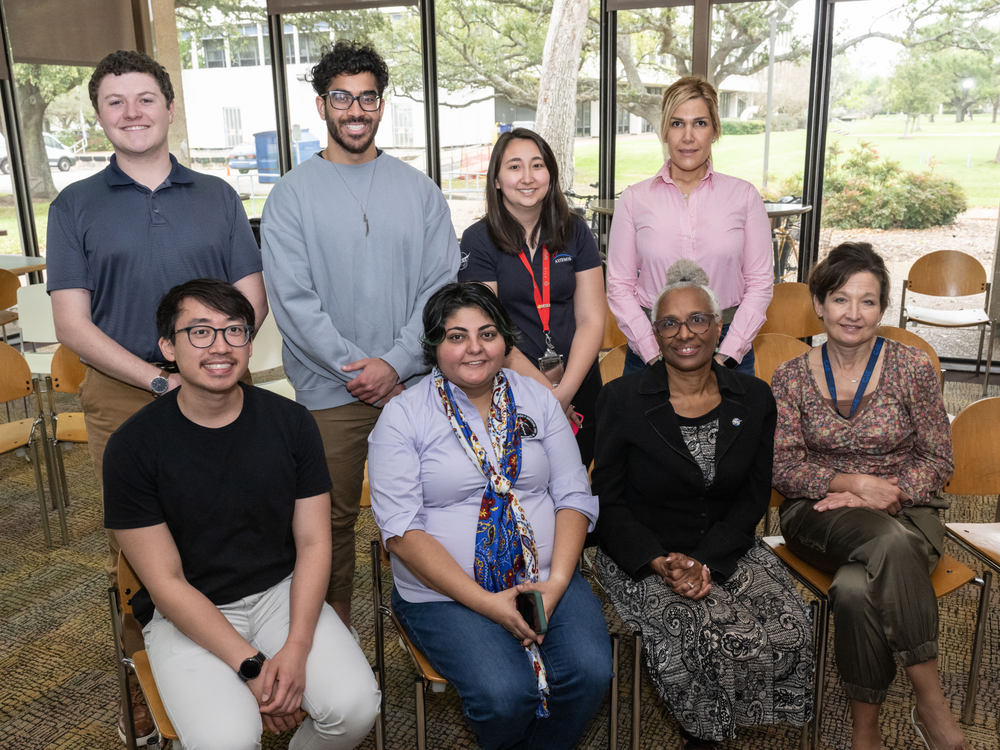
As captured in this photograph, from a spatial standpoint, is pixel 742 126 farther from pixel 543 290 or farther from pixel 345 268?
pixel 345 268

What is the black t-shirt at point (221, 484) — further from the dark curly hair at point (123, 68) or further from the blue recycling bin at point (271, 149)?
the blue recycling bin at point (271, 149)

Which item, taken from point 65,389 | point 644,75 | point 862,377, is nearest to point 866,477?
point 862,377

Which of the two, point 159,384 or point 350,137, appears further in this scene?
point 350,137

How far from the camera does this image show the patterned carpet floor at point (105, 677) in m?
2.36

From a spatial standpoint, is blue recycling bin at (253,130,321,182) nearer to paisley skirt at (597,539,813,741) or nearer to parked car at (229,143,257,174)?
parked car at (229,143,257,174)

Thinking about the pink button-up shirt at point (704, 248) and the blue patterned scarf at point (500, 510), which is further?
the pink button-up shirt at point (704, 248)

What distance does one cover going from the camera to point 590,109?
21.5 ft

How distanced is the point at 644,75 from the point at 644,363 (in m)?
4.25

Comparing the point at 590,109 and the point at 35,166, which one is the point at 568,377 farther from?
the point at 35,166

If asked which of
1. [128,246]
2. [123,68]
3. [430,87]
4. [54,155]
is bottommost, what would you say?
[128,246]

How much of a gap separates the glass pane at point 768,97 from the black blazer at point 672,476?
3.87 m

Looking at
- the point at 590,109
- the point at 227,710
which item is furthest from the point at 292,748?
the point at 590,109

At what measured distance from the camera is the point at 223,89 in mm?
7246

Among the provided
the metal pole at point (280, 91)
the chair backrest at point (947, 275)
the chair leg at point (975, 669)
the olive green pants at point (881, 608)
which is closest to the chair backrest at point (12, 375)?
the olive green pants at point (881, 608)
